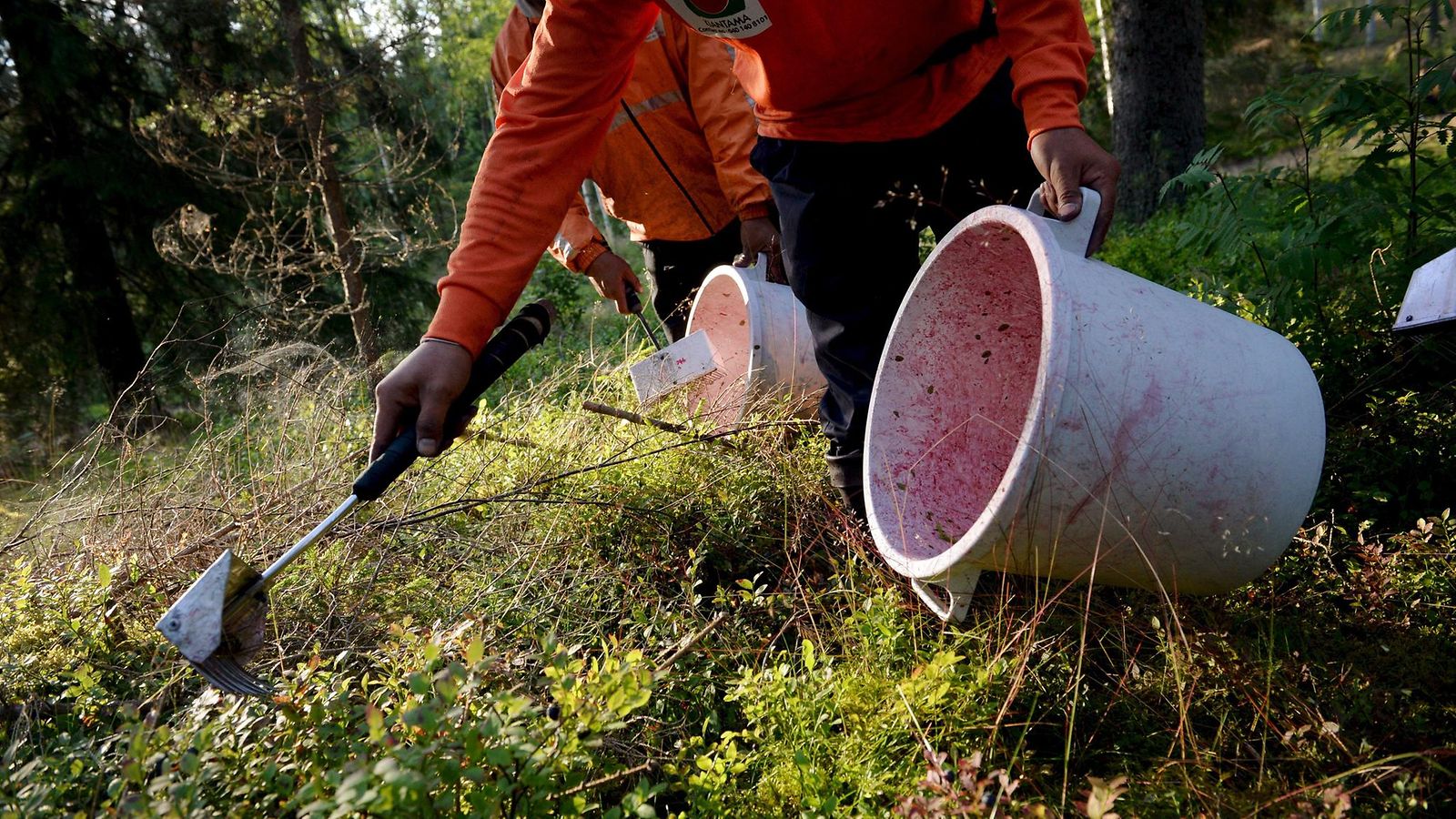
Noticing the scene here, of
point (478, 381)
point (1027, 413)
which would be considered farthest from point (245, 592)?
point (1027, 413)

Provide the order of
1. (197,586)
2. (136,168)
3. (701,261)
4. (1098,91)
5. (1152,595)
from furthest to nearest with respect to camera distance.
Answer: (1098,91) → (136,168) → (701,261) → (1152,595) → (197,586)

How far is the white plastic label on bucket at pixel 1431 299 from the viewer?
5.61ft

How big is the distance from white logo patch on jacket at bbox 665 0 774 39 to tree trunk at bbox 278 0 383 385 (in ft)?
13.8

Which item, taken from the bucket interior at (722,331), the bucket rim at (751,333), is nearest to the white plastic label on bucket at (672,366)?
the bucket interior at (722,331)

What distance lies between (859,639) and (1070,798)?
499 millimetres

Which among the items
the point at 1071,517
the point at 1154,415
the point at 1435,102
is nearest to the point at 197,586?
the point at 1071,517

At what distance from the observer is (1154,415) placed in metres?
1.46

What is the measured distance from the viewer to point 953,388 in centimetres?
217

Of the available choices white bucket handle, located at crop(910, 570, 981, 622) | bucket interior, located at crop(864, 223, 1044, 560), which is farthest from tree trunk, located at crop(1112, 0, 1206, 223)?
white bucket handle, located at crop(910, 570, 981, 622)

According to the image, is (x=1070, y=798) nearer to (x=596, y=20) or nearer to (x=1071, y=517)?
(x=1071, y=517)

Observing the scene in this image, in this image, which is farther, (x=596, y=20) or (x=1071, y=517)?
(x=596, y=20)

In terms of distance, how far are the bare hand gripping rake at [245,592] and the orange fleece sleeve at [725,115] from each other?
1.61 meters

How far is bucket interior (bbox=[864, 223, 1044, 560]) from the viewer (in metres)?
1.94

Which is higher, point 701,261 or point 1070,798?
point 701,261
